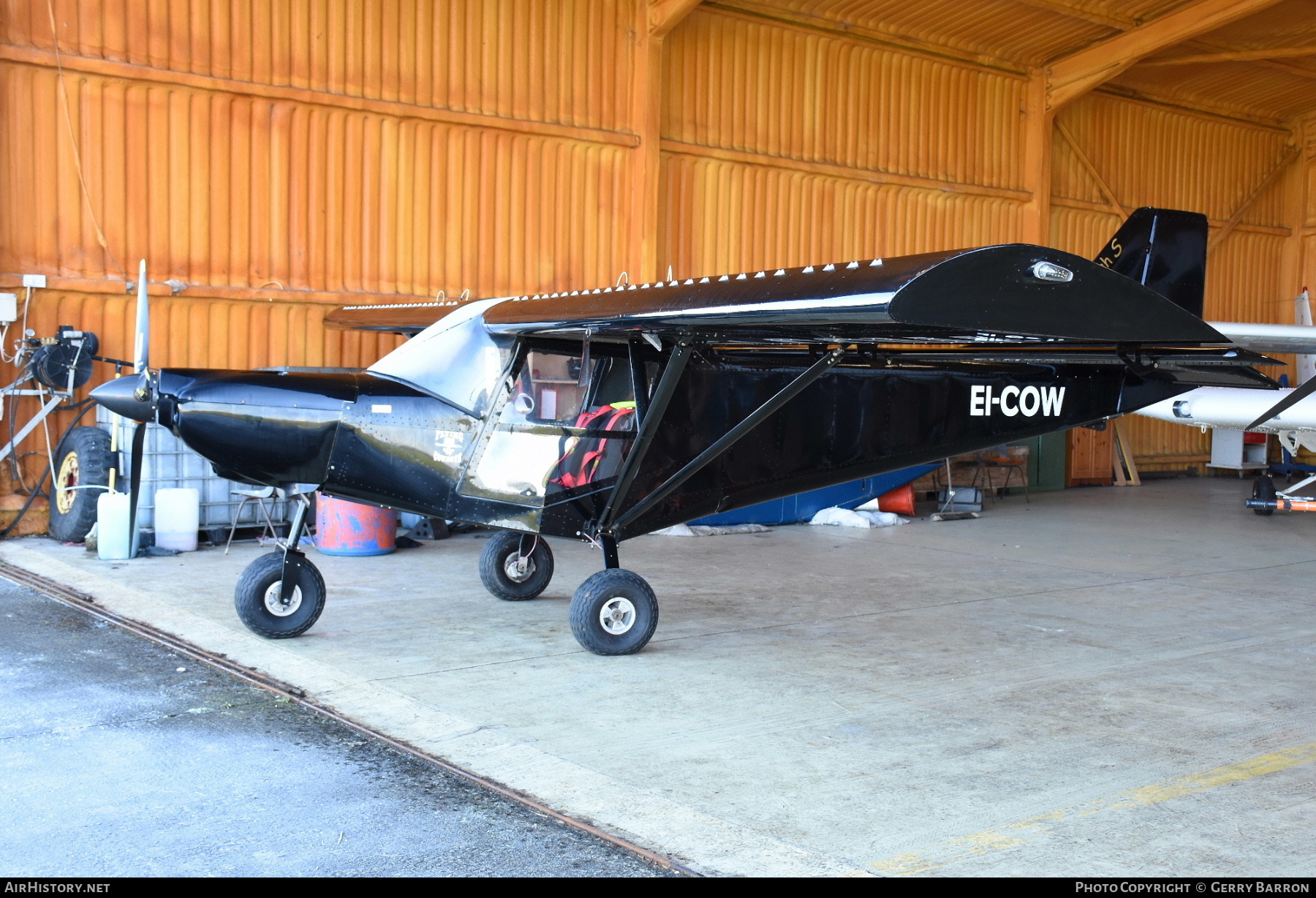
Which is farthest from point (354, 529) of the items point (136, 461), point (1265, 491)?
point (1265, 491)

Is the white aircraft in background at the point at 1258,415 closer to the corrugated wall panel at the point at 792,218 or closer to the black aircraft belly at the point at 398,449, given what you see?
the corrugated wall panel at the point at 792,218

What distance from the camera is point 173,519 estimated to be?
10297mm

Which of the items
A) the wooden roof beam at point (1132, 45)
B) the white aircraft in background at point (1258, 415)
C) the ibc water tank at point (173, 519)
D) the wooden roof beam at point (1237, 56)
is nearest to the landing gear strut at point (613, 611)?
the ibc water tank at point (173, 519)

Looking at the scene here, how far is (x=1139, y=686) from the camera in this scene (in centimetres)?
600

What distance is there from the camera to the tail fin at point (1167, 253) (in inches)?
347

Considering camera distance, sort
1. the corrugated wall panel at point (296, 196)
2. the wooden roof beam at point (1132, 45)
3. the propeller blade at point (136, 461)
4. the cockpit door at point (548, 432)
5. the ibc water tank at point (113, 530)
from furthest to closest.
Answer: the wooden roof beam at point (1132, 45) → the corrugated wall panel at point (296, 196) → the ibc water tank at point (113, 530) → the propeller blade at point (136, 461) → the cockpit door at point (548, 432)

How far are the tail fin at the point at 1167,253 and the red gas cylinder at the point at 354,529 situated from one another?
6474 mm

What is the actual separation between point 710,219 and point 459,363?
8855 mm

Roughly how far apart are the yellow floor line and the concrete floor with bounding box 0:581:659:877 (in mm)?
884

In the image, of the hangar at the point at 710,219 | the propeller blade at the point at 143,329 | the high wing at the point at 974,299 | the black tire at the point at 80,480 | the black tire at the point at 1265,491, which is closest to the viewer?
the high wing at the point at 974,299

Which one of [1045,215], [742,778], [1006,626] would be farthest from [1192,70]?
[742,778]

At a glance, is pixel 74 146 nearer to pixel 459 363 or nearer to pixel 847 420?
pixel 459 363

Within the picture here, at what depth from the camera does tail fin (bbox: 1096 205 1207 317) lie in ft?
28.9

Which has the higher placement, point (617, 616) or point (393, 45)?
point (393, 45)
